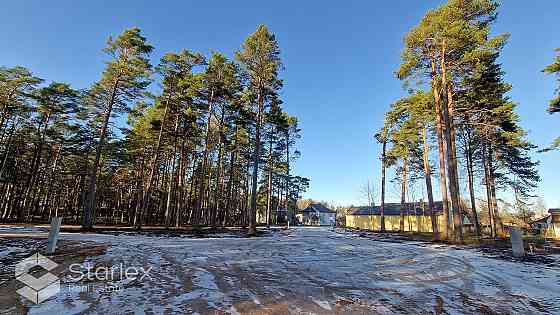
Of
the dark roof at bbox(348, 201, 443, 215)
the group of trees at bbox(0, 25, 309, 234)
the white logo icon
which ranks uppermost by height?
the group of trees at bbox(0, 25, 309, 234)

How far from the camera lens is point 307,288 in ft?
16.3

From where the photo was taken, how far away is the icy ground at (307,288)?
3885 mm

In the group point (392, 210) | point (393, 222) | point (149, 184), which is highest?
point (149, 184)

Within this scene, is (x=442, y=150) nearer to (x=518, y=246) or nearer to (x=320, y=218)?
(x=518, y=246)

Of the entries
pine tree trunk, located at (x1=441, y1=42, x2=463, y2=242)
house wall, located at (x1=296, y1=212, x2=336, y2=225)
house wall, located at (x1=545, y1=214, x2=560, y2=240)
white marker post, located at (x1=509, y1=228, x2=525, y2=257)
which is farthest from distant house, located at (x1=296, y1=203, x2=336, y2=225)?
white marker post, located at (x1=509, y1=228, x2=525, y2=257)

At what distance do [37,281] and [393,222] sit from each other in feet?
171

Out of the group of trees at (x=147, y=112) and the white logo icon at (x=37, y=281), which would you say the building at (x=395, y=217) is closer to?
the group of trees at (x=147, y=112)

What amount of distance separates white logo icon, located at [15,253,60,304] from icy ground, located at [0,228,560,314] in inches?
6.2

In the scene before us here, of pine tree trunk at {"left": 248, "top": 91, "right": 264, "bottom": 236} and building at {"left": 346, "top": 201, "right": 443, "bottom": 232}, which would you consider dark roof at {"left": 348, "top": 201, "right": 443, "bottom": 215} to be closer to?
building at {"left": 346, "top": 201, "right": 443, "bottom": 232}

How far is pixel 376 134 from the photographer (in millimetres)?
31031

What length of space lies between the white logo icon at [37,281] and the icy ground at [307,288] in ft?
0.51

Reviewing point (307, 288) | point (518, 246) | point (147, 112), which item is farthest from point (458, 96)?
point (147, 112)

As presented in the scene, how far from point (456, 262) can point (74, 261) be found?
1056cm

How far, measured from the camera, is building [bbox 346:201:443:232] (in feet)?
151
